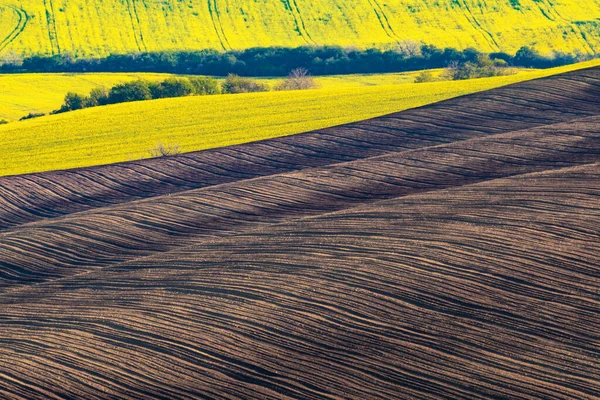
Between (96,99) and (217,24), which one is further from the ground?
(217,24)

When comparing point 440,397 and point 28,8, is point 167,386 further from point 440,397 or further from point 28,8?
point 28,8

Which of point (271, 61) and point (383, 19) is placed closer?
point (271, 61)

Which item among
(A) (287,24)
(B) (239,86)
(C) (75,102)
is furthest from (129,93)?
(A) (287,24)

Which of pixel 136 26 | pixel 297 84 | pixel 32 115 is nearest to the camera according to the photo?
pixel 32 115

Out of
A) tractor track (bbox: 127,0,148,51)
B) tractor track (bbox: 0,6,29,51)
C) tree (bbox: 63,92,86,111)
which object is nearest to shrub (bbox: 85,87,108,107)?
tree (bbox: 63,92,86,111)

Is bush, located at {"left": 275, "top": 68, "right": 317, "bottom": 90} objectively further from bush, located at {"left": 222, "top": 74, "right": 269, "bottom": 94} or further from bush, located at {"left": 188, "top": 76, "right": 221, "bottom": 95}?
bush, located at {"left": 188, "top": 76, "right": 221, "bottom": 95}

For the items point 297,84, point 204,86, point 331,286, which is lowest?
point 331,286

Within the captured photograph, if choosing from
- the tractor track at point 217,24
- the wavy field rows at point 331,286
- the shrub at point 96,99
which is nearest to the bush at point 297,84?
the shrub at point 96,99

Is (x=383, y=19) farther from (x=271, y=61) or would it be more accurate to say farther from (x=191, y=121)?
(x=191, y=121)

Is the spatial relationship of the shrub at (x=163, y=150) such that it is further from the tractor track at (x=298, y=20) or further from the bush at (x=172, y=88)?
the tractor track at (x=298, y=20)
